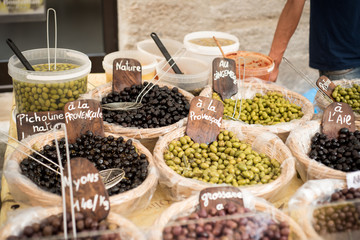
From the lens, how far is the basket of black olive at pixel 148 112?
6.00 feet

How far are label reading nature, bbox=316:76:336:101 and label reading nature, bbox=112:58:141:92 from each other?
3.39ft

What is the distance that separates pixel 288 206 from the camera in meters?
1.38

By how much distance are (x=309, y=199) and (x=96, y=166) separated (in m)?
0.87

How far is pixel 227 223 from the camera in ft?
4.01

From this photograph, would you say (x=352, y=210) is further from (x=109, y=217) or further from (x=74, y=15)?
(x=74, y=15)

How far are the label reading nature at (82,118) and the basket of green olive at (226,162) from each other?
31 centimetres

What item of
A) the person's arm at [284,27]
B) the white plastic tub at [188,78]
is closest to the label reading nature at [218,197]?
the white plastic tub at [188,78]

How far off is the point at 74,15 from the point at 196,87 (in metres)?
1.71

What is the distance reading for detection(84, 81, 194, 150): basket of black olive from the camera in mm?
1828

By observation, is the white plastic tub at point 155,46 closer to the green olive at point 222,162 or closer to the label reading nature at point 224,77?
the label reading nature at point 224,77

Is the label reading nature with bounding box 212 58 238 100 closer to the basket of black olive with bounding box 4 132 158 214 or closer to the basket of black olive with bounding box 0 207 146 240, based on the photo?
the basket of black olive with bounding box 4 132 158 214

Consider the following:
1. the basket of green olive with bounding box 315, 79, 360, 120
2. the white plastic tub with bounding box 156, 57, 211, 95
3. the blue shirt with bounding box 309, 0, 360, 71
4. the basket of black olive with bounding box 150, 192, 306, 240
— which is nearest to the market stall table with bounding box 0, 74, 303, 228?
the basket of black olive with bounding box 150, 192, 306, 240

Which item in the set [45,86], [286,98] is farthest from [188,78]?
[45,86]

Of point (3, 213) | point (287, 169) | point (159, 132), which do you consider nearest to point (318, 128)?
point (287, 169)
